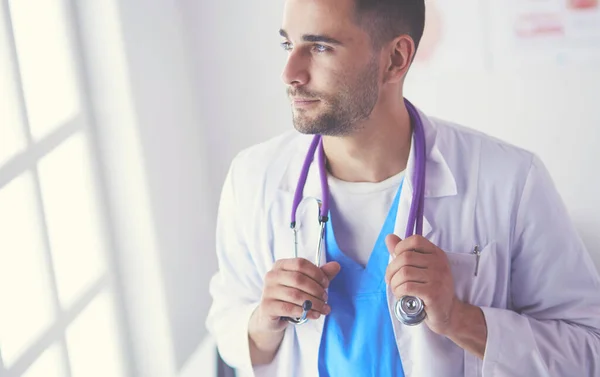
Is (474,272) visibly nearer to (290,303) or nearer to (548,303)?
(548,303)

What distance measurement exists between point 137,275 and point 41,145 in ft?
A: 1.45

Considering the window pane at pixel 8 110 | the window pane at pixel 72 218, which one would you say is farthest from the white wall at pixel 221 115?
Result: the window pane at pixel 8 110

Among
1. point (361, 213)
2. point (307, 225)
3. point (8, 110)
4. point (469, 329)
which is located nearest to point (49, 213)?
point (8, 110)

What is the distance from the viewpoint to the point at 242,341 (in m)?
1.44

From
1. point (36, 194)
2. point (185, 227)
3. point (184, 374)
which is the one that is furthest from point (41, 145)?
point (184, 374)

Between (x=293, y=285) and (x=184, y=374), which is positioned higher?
(x=293, y=285)

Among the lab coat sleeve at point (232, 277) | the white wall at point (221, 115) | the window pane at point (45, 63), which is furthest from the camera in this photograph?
the white wall at point (221, 115)

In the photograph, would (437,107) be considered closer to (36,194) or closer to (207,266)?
(207,266)

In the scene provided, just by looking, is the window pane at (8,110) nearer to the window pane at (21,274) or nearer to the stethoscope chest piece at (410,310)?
the window pane at (21,274)

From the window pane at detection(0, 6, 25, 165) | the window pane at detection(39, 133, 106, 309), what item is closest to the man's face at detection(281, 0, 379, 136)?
the window pane at detection(0, 6, 25, 165)

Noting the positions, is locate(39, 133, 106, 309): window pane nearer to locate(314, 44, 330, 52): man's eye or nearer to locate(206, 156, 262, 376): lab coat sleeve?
locate(206, 156, 262, 376): lab coat sleeve

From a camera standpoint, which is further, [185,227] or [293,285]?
[185,227]

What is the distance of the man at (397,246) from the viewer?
51.3 inches

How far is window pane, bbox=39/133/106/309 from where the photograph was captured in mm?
1831
